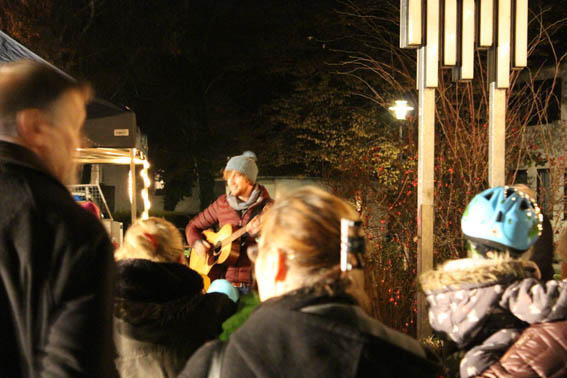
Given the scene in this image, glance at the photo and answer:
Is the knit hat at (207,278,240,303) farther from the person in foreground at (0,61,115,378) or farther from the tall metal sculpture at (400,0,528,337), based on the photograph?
the tall metal sculpture at (400,0,528,337)

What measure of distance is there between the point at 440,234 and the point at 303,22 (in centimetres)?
1235

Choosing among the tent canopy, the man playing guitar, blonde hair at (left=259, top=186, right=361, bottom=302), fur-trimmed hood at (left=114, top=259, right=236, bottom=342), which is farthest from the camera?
the tent canopy

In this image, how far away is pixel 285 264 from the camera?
1482mm

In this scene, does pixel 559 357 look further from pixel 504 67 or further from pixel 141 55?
pixel 141 55

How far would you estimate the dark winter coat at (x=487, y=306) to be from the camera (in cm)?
206

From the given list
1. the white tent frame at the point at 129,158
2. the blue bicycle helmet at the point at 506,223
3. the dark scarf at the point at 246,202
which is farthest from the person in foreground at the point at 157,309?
the white tent frame at the point at 129,158

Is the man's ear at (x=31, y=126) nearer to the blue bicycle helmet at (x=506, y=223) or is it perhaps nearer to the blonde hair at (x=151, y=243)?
the blonde hair at (x=151, y=243)

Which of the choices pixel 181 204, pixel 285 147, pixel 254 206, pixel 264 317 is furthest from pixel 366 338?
pixel 181 204

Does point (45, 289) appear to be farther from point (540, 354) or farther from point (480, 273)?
point (540, 354)

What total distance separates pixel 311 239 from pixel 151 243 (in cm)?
114

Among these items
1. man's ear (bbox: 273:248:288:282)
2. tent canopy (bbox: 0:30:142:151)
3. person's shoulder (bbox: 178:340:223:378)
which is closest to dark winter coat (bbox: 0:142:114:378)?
person's shoulder (bbox: 178:340:223:378)

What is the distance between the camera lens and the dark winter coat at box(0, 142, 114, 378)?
138cm

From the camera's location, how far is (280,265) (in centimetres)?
149

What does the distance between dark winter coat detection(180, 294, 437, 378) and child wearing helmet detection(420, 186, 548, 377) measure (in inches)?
32.9
